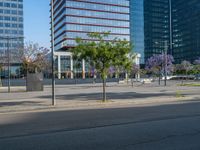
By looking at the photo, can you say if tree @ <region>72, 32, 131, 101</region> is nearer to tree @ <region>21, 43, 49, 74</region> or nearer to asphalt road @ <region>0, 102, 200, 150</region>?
asphalt road @ <region>0, 102, 200, 150</region>

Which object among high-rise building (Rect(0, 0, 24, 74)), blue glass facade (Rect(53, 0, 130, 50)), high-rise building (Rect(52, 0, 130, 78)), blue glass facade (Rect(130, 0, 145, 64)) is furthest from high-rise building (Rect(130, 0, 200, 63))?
high-rise building (Rect(0, 0, 24, 74))

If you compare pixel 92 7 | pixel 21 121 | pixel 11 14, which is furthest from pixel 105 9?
pixel 21 121

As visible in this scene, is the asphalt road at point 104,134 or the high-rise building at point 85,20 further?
the high-rise building at point 85,20

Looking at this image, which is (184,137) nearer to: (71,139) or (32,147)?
A: (71,139)

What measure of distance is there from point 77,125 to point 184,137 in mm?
4079

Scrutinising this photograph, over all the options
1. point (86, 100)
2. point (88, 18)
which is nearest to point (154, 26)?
point (88, 18)

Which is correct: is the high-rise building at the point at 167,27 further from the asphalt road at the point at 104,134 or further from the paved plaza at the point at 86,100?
the asphalt road at the point at 104,134

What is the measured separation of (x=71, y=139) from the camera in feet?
27.0

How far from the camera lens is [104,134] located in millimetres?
8859

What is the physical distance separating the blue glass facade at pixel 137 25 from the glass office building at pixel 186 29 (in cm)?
1927

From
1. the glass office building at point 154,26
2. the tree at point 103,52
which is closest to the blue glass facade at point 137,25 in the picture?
the glass office building at point 154,26

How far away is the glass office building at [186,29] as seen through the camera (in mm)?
141625

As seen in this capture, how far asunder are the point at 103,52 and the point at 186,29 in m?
136

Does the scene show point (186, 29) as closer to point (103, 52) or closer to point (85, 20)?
point (85, 20)
